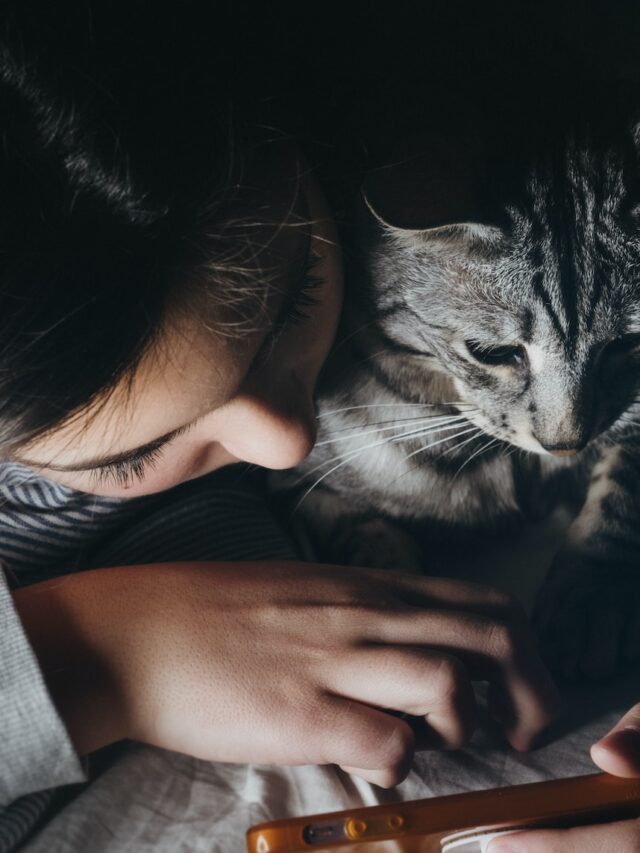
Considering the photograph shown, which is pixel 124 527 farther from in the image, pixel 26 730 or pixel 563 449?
pixel 563 449

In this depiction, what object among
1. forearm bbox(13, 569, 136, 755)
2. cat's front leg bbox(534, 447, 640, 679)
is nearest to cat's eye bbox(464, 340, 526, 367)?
cat's front leg bbox(534, 447, 640, 679)

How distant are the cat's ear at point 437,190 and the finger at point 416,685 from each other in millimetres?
194

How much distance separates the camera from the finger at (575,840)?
315 mm

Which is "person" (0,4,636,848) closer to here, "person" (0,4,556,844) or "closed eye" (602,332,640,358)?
"person" (0,4,556,844)

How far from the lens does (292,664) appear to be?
37 centimetres

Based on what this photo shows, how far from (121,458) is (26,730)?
132mm

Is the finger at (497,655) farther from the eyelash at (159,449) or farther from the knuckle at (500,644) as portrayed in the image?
the eyelash at (159,449)

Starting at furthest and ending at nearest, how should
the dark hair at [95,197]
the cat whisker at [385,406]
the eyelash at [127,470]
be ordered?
1. the cat whisker at [385,406]
2. the eyelash at [127,470]
3. the dark hair at [95,197]

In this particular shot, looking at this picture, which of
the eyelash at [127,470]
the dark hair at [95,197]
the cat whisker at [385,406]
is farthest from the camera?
the cat whisker at [385,406]

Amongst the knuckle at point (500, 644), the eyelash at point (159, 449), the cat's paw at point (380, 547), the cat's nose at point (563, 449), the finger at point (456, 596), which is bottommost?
the knuckle at point (500, 644)

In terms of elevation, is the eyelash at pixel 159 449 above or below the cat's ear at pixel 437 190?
below

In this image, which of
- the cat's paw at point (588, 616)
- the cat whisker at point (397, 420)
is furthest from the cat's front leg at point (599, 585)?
the cat whisker at point (397, 420)

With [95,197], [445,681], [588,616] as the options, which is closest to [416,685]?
[445,681]

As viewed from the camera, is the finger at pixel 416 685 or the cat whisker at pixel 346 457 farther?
the cat whisker at pixel 346 457
